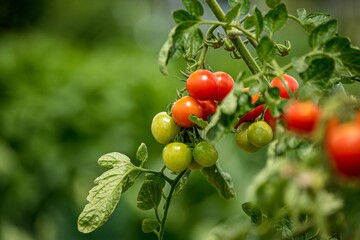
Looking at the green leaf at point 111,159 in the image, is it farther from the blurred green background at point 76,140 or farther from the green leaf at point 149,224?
the blurred green background at point 76,140

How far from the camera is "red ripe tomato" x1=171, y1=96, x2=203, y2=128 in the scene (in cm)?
66

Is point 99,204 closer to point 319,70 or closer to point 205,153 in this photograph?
point 205,153

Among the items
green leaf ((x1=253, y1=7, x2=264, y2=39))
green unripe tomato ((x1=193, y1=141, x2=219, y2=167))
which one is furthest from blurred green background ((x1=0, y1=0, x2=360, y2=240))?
green leaf ((x1=253, y1=7, x2=264, y2=39))

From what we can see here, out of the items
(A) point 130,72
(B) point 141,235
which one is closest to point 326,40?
(B) point 141,235

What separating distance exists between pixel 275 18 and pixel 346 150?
26 cm

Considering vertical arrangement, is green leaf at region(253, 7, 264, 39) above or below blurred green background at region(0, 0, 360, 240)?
above

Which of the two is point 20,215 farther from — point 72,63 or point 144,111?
point 72,63

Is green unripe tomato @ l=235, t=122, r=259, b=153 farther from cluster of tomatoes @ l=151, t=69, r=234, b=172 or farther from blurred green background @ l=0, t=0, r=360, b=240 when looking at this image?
blurred green background @ l=0, t=0, r=360, b=240

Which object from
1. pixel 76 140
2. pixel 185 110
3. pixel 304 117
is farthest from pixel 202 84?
pixel 76 140

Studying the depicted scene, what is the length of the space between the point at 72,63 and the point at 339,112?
376cm

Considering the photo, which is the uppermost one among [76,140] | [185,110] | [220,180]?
[185,110]

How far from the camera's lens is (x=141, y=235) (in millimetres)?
2537

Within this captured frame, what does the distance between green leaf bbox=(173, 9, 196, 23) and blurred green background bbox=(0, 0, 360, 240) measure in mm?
1907

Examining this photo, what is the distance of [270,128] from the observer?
24.7 inches
